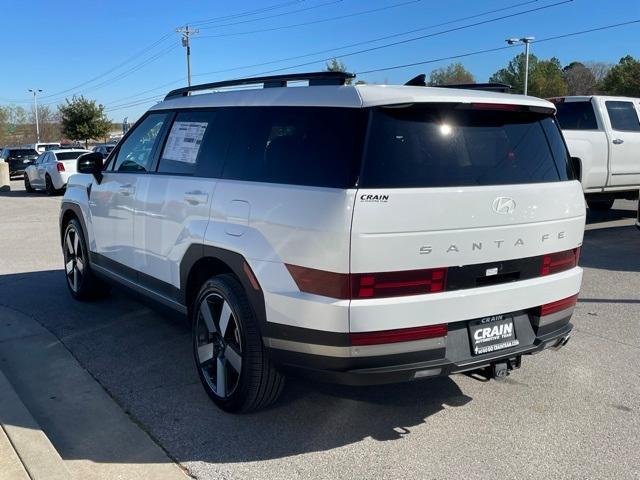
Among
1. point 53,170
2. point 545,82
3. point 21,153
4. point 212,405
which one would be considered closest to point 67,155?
point 53,170

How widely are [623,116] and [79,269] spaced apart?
974 centimetres

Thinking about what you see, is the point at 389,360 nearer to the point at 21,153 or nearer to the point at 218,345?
the point at 218,345

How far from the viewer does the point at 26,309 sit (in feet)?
20.7

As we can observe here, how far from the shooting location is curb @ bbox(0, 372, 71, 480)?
10.2 ft

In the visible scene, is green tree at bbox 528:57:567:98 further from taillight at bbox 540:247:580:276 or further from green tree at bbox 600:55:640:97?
taillight at bbox 540:247:580:276

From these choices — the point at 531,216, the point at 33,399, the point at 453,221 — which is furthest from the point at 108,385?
the point at 531,216

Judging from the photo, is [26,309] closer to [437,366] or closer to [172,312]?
[172,312]

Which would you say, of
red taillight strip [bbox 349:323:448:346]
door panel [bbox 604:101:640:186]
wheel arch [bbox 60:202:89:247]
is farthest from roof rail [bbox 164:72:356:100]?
door panel [bbox 604:101:640:186]

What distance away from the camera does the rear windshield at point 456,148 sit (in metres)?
3.09

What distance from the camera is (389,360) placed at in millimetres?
3072

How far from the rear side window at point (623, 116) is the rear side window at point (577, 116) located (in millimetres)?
364

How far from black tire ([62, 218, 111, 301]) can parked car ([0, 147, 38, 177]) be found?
28.4 meters

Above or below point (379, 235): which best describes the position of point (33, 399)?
below

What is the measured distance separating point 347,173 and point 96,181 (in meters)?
3.38
